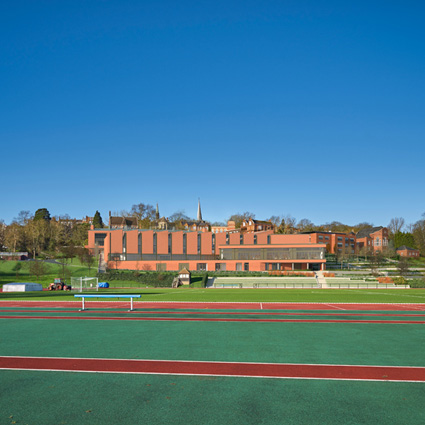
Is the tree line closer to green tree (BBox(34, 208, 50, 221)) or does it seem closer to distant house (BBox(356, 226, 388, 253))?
green tree (BBox(34, 208, 50, 221))

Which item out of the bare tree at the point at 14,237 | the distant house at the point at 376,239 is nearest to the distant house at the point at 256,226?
the distant house at the point at 376,239

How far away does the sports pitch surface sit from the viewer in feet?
23.5

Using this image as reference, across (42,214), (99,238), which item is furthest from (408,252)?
(42,214)

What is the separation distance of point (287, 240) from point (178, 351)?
2691 inches

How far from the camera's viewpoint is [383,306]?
23656mm

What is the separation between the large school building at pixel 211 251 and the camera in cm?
7469

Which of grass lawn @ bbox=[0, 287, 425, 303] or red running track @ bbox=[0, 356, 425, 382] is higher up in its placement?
red running track @ bbox=[0, 356, 425, 382]

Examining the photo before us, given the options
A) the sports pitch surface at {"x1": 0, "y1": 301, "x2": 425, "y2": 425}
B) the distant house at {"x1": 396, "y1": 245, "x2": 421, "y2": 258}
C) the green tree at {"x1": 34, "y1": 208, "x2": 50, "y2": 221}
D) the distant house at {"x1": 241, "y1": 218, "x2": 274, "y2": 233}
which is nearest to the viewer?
the sports pitch surface at {"x1": 0, "y1": 301, "x2": 425, "y2": 425}

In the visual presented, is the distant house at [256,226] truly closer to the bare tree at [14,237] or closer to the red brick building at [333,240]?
the red brick building at [333,240]

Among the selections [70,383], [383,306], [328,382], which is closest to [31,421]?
[70,383]

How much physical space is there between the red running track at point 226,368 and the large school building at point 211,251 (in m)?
65.4

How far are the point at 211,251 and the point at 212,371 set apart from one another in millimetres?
74181

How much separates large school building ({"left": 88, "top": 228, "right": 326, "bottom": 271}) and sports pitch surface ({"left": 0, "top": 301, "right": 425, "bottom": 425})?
2268 inches

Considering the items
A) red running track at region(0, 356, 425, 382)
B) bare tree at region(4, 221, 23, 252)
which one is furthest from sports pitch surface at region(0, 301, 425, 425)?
bare tree at region(4, 221, 23, 252)
